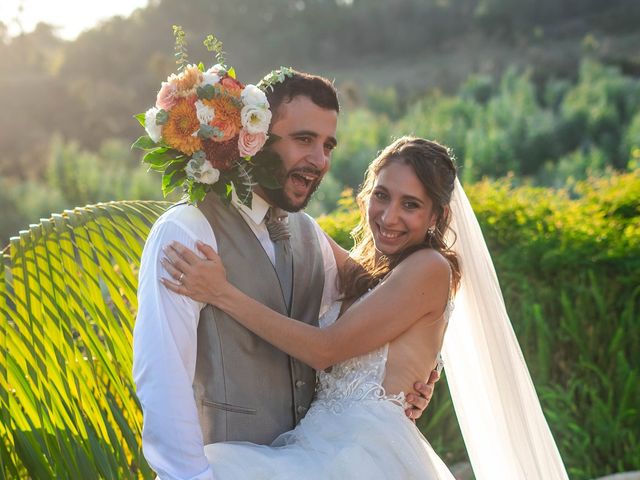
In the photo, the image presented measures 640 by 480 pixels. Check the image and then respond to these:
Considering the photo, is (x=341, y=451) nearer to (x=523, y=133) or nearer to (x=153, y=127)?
(x=153, y=127)

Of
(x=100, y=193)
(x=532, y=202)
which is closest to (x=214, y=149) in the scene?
(x=532, y=202)

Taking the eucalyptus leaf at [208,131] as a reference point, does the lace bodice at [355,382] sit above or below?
below

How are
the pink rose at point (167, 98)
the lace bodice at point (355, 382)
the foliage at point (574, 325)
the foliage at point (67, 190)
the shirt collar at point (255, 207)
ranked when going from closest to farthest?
the pink rose at point (167, 98) < the shirt collar at point (255, 207) < the lace bodice at point (355, 382) < the foliage at point (574, 325) < the foliage at point (67, 190)

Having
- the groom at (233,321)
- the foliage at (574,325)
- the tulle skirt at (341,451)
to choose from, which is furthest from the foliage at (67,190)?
the tulle skirt at (341,451)

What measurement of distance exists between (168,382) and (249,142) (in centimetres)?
79

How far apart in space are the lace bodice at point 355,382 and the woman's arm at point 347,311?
0.24 ft

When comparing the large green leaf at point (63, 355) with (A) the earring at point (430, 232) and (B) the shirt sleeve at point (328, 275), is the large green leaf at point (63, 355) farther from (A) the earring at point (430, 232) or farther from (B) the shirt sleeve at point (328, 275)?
(A) the earring at point (430, 232)

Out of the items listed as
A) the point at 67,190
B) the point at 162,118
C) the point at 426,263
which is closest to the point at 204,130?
the point at 162,118

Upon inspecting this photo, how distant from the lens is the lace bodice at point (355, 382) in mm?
3387

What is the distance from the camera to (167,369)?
2.87 metres

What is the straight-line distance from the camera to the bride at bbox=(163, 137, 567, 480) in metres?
3.07

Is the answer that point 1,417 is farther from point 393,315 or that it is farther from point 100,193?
point 100,193

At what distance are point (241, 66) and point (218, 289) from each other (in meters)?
33.9

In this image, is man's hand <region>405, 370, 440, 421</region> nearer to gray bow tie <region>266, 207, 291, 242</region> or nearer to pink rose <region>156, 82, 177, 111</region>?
gray bow tie <region>266, 207, 291, 242</region>
